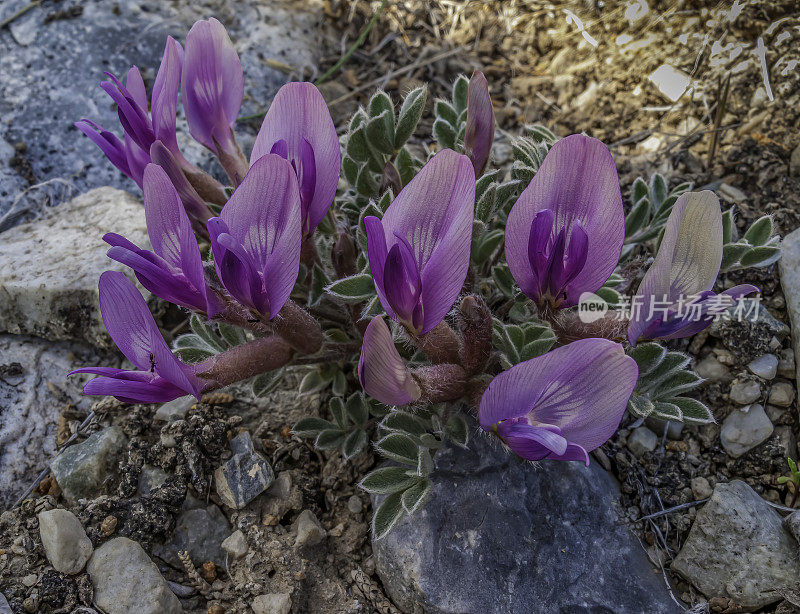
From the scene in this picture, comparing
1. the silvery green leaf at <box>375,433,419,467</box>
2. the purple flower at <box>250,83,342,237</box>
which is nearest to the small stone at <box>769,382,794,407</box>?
the silvery green leaf at <box>375,433,419,467</box>

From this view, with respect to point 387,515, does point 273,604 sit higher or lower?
lower

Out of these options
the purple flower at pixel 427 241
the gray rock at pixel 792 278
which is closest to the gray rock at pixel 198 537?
the purple flower at pixel 427 241

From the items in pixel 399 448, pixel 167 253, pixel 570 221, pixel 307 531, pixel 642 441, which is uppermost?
pixel 167 253

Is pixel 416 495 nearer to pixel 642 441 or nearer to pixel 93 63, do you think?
pixel 642 441

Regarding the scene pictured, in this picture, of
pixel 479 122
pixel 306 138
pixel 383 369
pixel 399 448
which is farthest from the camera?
pixel 479 122

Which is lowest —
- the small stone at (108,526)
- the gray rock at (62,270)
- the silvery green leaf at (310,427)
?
the small stone at (108,526)

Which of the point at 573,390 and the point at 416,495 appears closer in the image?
the point at 573,390

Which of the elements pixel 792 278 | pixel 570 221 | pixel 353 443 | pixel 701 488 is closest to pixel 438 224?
pixel 570 221

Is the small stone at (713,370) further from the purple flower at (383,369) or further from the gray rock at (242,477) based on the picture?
Answer: the gray rock at (242,477)
